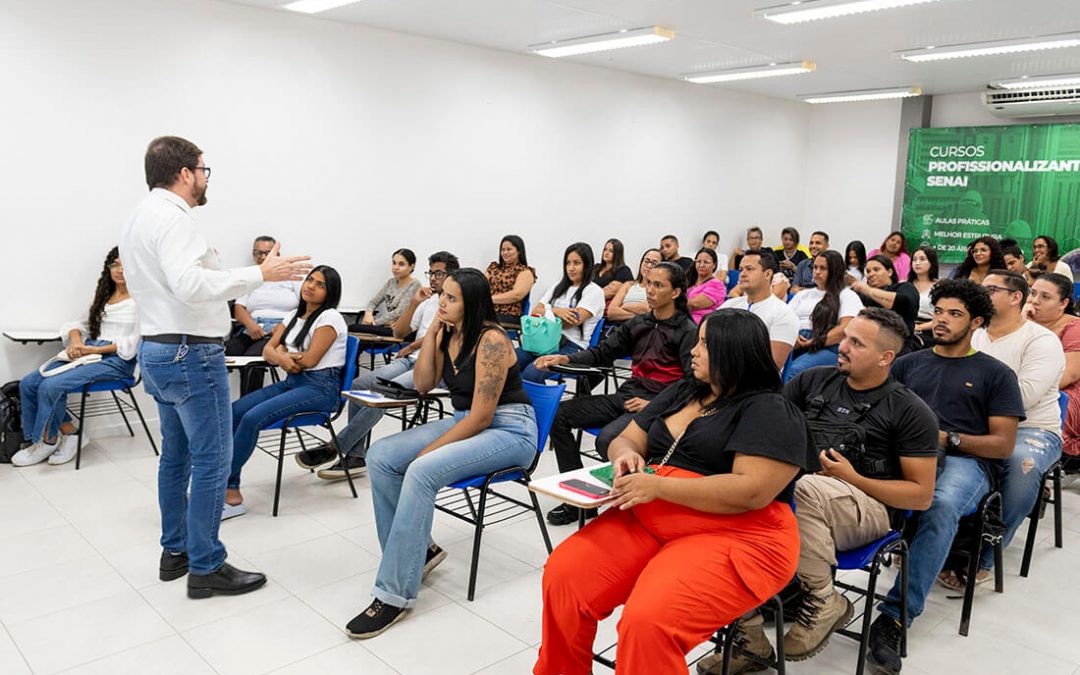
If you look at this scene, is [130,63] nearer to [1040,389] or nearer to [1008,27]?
[1040,389]

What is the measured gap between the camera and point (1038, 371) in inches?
132

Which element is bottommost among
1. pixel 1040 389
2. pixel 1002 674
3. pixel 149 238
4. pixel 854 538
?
pixel 1002 674

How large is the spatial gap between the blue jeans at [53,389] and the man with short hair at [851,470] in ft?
12.2

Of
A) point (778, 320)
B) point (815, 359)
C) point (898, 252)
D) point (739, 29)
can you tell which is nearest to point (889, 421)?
point (778, 320)

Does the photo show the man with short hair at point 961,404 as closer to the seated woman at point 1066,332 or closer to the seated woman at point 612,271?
the seated woman at point 1066,332

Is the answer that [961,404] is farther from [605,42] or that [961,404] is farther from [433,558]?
[605,42]

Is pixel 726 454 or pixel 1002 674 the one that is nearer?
pixel 726 454

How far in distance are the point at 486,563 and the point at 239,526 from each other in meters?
1.22

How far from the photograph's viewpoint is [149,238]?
2.77 metres

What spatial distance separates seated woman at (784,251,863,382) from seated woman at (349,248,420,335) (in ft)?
9.46

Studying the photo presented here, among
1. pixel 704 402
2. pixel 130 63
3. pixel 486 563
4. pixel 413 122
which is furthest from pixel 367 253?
pixel 704 402

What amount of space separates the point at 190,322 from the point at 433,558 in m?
1.31

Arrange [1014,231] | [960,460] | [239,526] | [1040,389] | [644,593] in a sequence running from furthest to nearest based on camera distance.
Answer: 1. [1014,231]
2. [239,526]
3. [1040,389]
4. [960,460]
5. [644,593]

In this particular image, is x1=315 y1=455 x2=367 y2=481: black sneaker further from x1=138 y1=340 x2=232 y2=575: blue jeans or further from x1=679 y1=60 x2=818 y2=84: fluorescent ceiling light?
x1=679 y1=60 x2=818 y2=84: fluorescent ceiling light
